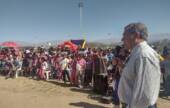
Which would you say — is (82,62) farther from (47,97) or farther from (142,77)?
(142,77)

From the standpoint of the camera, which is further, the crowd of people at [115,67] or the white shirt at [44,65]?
the white shirt at [44,65]

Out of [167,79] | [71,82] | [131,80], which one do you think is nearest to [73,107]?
[167,79]

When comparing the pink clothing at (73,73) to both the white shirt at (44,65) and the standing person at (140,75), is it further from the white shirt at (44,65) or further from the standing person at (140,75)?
the standing person at (140,75)

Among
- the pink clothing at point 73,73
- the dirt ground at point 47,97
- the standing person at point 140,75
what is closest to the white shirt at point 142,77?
the standing person at point 140,75

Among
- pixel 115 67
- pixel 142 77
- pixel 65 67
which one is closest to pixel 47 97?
pixel 115 67

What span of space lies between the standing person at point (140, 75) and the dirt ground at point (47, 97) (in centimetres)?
740

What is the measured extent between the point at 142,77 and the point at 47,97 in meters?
9.15

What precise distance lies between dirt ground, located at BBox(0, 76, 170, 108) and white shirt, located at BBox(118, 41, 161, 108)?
24.5 feet

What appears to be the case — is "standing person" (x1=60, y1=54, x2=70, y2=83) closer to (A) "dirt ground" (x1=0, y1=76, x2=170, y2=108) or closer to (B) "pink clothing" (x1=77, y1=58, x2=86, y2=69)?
(A) "dirt ground" (x1=0, y1=76, x2=170, y2=108)

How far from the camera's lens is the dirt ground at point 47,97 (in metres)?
10.7

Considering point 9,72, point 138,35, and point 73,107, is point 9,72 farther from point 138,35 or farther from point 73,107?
point 138,35

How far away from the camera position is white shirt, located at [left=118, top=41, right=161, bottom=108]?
10.3 feet

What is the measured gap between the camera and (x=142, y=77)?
10.3ft

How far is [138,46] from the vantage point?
3275mm
